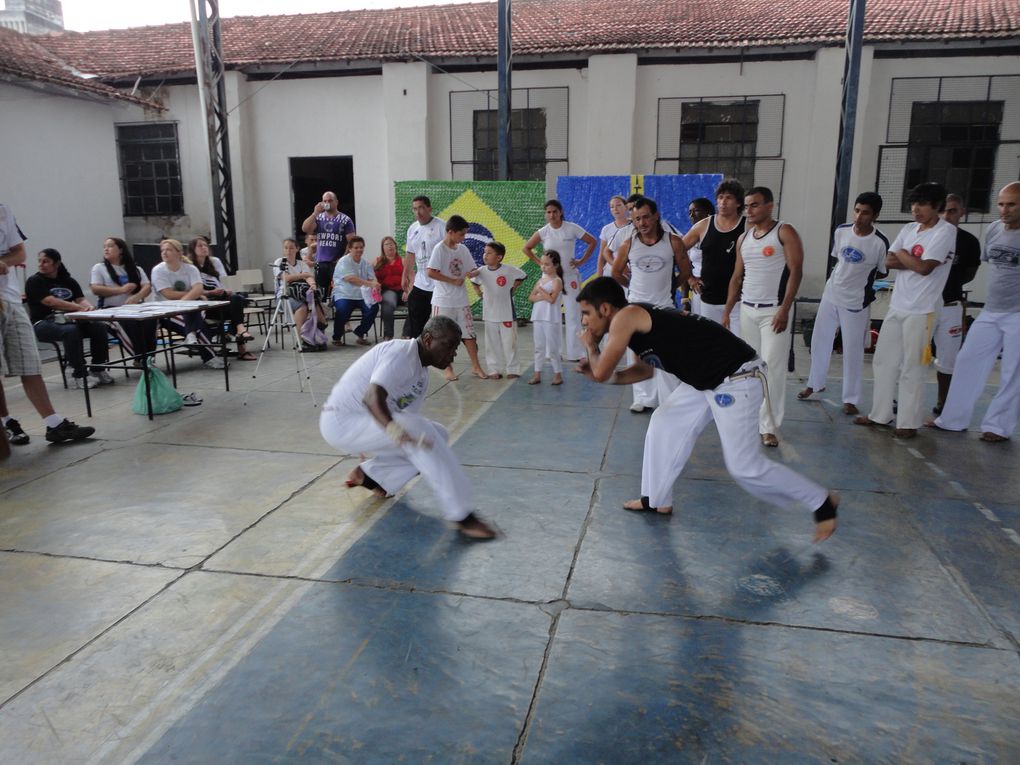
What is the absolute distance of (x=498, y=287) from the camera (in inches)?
313

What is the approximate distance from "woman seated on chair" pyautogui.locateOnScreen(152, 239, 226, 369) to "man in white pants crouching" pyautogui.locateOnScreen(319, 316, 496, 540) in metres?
4.87

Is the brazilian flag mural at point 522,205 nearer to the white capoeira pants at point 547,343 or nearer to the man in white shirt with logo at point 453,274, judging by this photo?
the man in white shirt with logo at point 453,274

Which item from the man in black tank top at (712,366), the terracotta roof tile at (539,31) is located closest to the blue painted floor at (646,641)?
the man in black tank top at (712,366)

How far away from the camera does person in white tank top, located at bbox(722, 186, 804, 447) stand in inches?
217

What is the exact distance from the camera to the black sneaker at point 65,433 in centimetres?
588

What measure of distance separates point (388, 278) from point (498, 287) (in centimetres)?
354

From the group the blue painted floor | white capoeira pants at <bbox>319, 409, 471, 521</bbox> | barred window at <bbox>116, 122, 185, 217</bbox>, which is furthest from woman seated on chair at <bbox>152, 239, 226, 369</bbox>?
barred window at <bbox>116, 122, 185, 217</bbox>

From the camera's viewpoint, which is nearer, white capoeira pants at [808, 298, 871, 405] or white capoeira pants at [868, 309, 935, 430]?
white capoeira pants at [868, 309, 935, 430]

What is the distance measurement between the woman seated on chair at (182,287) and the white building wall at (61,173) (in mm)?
6007

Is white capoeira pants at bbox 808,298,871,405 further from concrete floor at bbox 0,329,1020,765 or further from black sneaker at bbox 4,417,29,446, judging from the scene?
black sneaker at bbox 4,417,29,446

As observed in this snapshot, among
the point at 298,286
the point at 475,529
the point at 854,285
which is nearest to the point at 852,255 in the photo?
the point at 854,285

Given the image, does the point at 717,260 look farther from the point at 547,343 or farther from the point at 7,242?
the point at 7,242

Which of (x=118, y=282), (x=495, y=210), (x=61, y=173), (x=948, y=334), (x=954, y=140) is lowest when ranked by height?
(x=948, y=334)

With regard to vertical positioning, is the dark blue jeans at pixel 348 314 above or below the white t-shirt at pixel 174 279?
below
